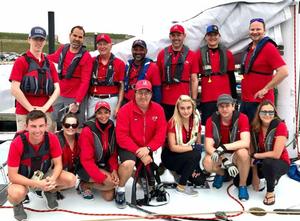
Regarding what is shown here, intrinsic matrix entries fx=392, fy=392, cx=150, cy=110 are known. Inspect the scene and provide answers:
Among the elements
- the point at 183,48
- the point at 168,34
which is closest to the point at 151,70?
the point at 183,48

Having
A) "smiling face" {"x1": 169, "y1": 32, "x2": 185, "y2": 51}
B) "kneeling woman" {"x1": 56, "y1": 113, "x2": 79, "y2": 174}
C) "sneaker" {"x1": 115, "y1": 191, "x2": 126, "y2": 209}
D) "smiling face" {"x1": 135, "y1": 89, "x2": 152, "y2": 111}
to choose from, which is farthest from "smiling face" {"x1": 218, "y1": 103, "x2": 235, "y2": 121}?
"kneeling woman" {"x1": 56, "y1": 113, "x2": 79, "y2": 174}

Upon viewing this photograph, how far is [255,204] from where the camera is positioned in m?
Result: 4.30

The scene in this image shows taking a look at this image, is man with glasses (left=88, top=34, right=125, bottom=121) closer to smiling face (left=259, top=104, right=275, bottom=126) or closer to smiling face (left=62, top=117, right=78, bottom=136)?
smiling face (left=62, top=117, right=78, bottom=136)

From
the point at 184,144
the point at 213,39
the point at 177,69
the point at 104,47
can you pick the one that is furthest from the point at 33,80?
the point at 213,39

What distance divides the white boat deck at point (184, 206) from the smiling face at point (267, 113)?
2.90 ft

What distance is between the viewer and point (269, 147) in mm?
4457

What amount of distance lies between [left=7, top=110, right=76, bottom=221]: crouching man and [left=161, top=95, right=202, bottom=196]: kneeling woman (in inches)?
47.1

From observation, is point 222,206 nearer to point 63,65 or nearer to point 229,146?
point 229,146

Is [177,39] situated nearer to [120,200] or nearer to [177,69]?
[177,69]

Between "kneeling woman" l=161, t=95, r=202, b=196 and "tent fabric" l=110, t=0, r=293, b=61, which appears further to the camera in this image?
"tent fabric" l=110, t=0, r=293, b=61

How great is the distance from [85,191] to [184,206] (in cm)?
112

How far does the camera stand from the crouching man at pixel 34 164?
12.3 feet

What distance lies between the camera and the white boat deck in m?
3.95

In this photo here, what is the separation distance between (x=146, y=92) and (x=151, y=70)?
22.0 inches
